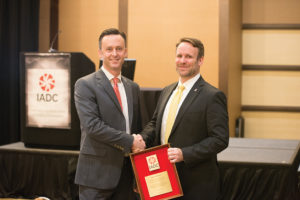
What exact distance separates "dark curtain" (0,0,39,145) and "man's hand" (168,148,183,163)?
341 cm

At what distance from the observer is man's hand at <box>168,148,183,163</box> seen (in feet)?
6.32

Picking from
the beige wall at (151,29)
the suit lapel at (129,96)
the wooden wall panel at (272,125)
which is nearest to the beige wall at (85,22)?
the beige wall at (151,29)

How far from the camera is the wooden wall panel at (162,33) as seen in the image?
199 inches

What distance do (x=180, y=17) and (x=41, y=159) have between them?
8.47ft

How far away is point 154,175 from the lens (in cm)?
199

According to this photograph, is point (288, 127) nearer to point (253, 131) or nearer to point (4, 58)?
point (253, 131)

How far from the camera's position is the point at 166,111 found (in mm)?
2096

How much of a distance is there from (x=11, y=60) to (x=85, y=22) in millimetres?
1095

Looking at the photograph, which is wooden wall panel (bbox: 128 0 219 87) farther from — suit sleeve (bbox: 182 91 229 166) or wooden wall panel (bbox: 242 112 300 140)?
suit sleeve (bbox: 182 91 229 166)

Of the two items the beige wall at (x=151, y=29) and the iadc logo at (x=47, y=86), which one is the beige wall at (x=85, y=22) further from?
the iadc logo at (x=47, y=86)

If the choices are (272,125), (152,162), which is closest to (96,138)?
(152,162)

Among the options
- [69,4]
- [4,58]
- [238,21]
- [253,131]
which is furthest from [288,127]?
[4,58]

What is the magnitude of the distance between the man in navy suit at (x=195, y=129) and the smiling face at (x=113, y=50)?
31 cm

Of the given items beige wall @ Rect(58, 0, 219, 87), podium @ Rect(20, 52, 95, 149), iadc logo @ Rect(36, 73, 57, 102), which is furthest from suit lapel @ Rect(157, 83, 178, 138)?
beige wall @ Rect(58, 0, 219, 87)
